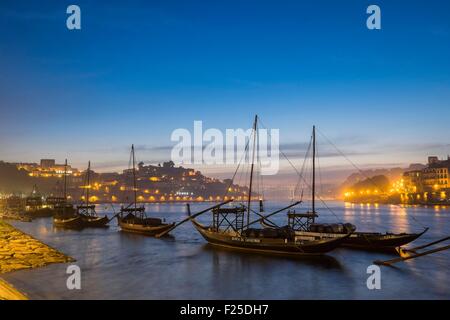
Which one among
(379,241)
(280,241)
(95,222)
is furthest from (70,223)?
(379,241)

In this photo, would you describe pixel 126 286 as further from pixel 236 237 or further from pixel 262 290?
pixel 236 237

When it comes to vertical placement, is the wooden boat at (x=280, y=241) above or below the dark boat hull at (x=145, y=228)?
above

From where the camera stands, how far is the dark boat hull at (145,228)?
55.1 meters

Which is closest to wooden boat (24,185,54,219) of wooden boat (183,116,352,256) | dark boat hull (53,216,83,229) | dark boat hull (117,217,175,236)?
dark boat hull (53,216,83,229)

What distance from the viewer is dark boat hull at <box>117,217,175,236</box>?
5511 centimetres

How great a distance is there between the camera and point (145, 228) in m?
57.4

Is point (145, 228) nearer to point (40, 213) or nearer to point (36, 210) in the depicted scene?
point (40, 213)

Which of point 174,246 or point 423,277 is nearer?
point 423,277

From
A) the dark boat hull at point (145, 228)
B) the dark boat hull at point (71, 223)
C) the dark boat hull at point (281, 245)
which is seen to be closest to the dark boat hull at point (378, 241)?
the dark boat hull at point (281, 245)

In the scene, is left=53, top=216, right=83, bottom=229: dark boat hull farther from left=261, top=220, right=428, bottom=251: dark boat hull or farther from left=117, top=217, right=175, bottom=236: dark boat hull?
left=261, top=220, right=428, bottom=251: dark boat hull

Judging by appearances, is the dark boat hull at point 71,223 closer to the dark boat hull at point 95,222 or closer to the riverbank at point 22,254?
the dark boat hull at point 95,222
